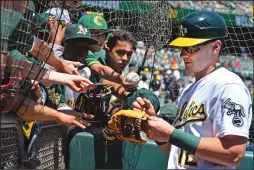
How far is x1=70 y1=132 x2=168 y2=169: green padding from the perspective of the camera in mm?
4449

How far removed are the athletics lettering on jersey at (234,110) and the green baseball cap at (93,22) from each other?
2.08 m

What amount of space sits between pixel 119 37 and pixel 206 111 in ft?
6.59

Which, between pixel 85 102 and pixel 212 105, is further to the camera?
pixel 85 102

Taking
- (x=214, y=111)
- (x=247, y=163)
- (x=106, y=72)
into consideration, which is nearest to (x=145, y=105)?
(x=214, y=111)

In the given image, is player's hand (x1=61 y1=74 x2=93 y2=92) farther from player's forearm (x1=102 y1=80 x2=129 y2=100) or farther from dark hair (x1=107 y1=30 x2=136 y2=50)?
dark hair (x1=107 y1=30 x2=136 y2=50)

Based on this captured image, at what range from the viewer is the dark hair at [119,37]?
4137 mm

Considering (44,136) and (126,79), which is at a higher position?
(126,79)

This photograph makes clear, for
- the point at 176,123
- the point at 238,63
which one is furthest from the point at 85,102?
the point at 238,63

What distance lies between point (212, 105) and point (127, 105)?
922mm

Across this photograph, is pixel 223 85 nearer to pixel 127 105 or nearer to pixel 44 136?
pixel 127 105

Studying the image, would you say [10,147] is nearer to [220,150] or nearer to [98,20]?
[220,150]

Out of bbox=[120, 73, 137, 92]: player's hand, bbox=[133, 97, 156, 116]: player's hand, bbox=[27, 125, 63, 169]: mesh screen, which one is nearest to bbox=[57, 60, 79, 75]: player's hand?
bbox=[133, 97, 156, 116]: player's hand

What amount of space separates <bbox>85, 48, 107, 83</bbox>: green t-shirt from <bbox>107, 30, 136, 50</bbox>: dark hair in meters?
0.10

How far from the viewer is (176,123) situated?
8.37ft
